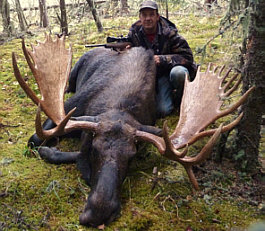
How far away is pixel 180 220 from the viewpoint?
3295 millimetres

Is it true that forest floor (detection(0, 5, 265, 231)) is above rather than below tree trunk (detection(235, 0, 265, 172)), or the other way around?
below

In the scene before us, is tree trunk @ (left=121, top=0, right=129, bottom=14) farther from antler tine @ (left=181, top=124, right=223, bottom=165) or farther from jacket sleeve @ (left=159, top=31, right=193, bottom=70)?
antler tine @ (left=181, top=124, right=223, bottom=165)

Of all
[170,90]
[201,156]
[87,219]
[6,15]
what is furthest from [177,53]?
[6,15]

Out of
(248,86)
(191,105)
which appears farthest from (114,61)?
(248,86)

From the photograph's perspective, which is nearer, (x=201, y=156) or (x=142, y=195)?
(x=201, y=156)

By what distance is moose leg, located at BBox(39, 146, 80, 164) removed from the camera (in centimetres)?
416

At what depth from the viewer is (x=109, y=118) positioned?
397 centimetres

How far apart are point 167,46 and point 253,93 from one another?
239 cm

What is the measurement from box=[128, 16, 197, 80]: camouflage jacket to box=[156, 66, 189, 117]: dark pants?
160 mm

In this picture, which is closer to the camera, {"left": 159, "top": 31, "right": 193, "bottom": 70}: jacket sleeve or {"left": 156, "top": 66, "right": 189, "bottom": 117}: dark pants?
{"left": 156, "top": 66, "right": 189, "bottom": 117}: dark pants

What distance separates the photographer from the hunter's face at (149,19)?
564 cm

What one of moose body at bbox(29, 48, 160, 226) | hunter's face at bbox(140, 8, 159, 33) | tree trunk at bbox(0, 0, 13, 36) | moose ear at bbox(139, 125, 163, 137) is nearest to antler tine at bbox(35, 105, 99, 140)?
moose body at bbox(29, 48, 160, 226)

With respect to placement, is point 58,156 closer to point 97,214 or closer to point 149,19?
point 97,214

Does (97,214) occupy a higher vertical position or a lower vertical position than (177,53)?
lower
